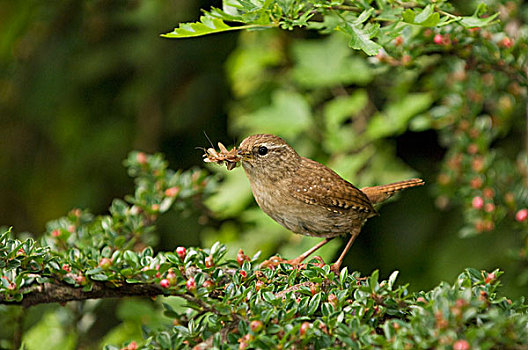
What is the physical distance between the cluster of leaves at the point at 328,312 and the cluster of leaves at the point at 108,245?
16cm

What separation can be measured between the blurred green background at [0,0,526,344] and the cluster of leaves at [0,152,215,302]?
76 cm

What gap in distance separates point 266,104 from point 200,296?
8.11 ft

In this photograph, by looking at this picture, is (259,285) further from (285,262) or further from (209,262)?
(285,262)

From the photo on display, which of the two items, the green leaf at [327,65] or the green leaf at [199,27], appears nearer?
the green leaf at [199,27]

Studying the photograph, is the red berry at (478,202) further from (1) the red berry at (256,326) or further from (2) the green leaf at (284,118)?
(1) the red berry at (256,326)

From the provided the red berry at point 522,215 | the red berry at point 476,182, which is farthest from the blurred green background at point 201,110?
the red berry at point 522,215

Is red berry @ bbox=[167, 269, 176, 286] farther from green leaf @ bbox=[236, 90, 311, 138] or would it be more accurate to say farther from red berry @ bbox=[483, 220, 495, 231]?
green leaf @ bbox=[236, 90, 311, 138]

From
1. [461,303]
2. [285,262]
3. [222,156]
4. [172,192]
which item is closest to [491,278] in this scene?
[461,303]

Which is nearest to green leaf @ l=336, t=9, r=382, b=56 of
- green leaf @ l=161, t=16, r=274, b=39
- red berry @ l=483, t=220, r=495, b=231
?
green leaf @ l=161, t=16, r=274, b=39

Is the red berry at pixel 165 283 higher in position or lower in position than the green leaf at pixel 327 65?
higher

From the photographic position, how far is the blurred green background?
11.2 ft

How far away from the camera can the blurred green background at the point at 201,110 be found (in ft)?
11.2

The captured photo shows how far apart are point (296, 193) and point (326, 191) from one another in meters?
0.12

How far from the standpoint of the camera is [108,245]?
226 centimetres
